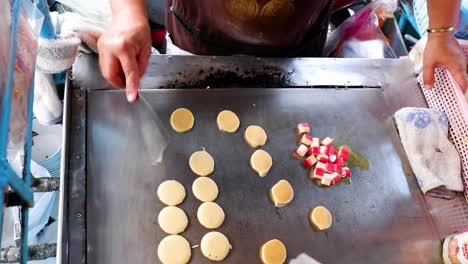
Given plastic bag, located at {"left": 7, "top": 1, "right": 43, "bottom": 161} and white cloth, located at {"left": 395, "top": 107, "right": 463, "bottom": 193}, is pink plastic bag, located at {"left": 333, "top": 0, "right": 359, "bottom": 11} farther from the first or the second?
plastic bag, located at {"left": 7, "top": 1, "right": 43, "bottom": 161}

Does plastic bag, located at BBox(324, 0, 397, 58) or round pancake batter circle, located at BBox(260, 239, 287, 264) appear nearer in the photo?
round pancake batter circle, located at BBox(260, 239, 287, 264)

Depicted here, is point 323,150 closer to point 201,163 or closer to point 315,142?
point 315,142

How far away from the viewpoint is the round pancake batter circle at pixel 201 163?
125 centimetres

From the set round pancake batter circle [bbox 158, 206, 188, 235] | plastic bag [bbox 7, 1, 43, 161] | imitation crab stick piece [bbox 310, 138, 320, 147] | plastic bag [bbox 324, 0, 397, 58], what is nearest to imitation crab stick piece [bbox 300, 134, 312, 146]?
imitation crab stick piece [bbox 310, 138, 320, 147]

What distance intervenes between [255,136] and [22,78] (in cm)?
72

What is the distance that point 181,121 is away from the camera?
1323mm

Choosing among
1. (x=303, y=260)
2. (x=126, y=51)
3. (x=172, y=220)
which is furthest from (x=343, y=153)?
(x=126, y=51)

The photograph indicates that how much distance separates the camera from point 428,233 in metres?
1.27

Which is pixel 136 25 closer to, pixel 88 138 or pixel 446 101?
pixel 88 138

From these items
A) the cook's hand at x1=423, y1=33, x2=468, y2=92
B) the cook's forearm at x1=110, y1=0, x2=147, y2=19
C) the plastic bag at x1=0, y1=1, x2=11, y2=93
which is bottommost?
the cook's hand at x1=423, y1=33, x2=468, y2=92

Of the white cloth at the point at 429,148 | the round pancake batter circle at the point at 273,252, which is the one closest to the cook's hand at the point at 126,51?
the round pancake batter circle at the point at 273,252

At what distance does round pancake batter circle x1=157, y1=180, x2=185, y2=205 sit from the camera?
118 cm

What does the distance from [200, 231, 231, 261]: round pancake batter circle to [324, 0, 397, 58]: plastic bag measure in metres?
1.10

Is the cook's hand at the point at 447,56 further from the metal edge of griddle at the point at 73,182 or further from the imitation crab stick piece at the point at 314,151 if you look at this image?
the metal edge of griddle at the point at 73,182
